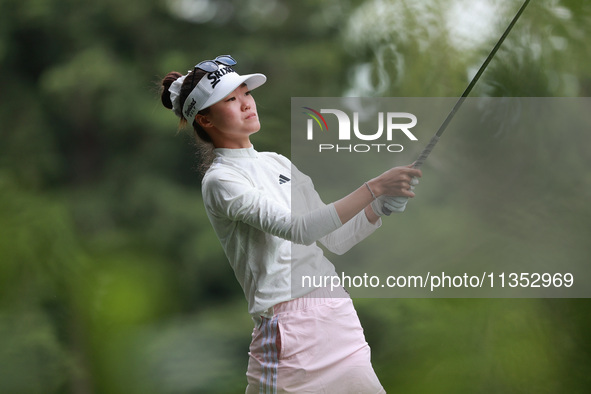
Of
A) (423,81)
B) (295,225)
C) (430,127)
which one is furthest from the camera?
(423,81)

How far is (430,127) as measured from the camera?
2365 mm

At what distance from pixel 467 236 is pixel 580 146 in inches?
19.4

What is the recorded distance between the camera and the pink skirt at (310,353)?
1.21 m

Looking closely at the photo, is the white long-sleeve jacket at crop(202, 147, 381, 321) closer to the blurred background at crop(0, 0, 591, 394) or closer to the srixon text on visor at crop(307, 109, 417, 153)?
the srixon text on visor at crop(307, 109, 417, 153)

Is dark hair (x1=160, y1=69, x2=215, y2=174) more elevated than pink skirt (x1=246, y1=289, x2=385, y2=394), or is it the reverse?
dark hair (x1=160, y1=69, x2=215, y2=174)

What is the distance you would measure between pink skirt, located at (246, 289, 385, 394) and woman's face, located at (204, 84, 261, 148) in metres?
0.31

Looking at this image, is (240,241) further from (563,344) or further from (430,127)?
(563,344)

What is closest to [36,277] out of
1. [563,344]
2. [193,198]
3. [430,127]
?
[193,198]

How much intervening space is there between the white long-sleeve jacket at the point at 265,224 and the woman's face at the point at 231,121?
0.02m

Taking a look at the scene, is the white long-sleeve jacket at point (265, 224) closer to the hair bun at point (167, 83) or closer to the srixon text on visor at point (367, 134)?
the hair bun at point (167, 83)

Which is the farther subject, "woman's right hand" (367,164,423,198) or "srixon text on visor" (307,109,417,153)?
"srixon text on visor" (307,109,417,153)

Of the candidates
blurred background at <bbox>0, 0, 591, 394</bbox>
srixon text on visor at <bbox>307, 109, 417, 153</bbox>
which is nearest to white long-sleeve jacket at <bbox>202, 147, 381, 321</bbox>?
srixon text on visor at <bbox>307, 109, 417, 153</bbox>

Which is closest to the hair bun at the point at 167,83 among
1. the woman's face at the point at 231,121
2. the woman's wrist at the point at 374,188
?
the woman's face at the point at 231,121

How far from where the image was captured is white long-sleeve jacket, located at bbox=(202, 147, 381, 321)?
1156mm
